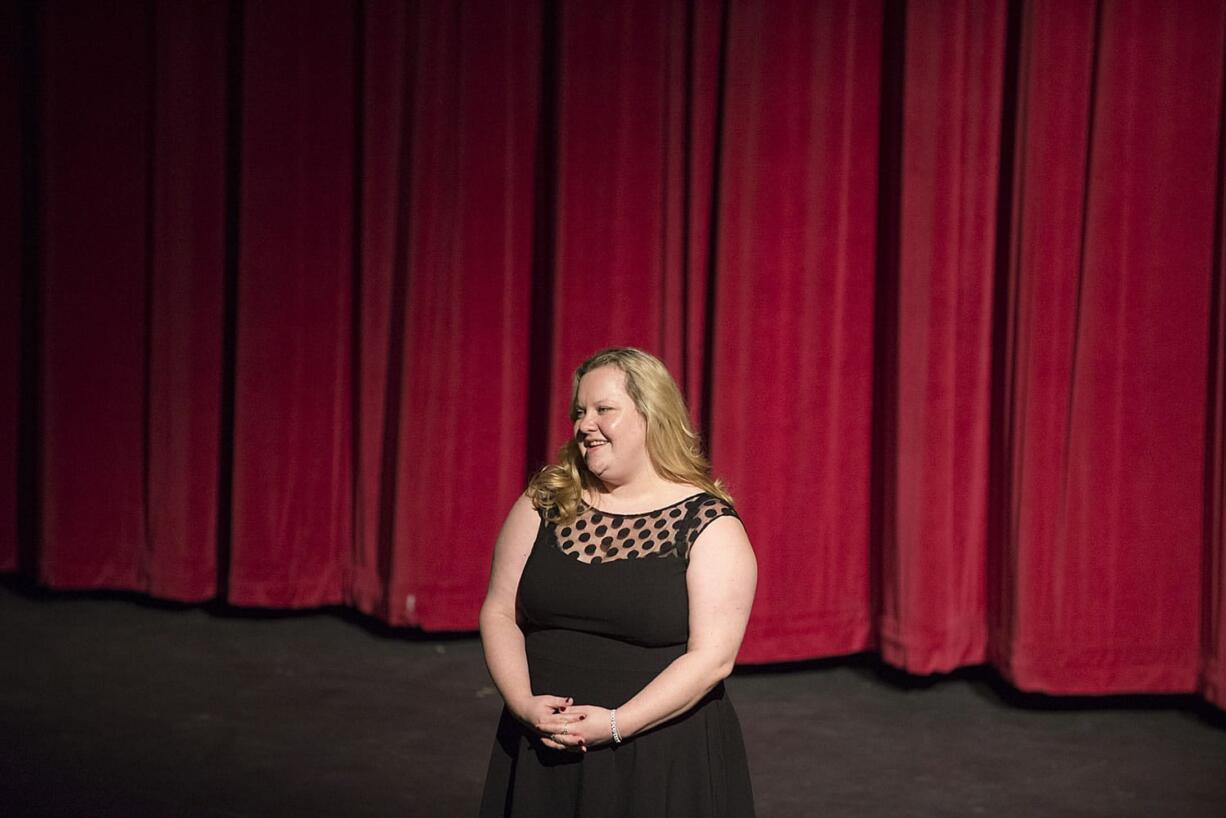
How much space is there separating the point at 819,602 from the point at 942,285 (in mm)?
1093

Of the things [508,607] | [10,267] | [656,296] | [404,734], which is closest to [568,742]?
[508,607]

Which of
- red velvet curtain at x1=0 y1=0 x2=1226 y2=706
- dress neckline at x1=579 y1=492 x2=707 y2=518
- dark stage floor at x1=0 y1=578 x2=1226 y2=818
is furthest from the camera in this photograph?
red velvet curtain at x1=0 y1=0 x2=1226 y2=706

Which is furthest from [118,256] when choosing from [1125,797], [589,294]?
[1125,797]

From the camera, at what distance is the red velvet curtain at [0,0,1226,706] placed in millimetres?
4195

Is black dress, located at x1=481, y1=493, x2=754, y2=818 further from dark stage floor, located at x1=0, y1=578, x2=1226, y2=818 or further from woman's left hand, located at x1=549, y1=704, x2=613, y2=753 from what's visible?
dark stage floor, located at x1=0, y1=578, x2=1226, y2=818

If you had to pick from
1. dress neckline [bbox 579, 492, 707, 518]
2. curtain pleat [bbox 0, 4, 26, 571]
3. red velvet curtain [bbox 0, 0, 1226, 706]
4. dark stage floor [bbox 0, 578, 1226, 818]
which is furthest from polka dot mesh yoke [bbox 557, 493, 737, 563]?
curtain pleat [bbox 0, 4, 26, 571]

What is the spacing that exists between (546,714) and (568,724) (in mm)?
38

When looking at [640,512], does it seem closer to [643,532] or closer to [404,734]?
[643,532]

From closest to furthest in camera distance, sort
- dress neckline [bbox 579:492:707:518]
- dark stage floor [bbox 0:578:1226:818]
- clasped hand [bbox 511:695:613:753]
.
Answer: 1. clasped hand [bbox 511:695:613:753]
2. dress neckline [bbox 579:492:707:518]
3. dark stage floor [bbox 0:578:1226:818]

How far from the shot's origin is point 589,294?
469 cm

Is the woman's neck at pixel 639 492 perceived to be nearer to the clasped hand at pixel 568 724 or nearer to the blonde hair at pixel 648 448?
the blonde hair at pixel 648 448

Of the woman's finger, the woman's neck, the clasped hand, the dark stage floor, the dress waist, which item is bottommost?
the dark stage floor

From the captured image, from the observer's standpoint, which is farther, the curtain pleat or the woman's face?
the curtain pleat

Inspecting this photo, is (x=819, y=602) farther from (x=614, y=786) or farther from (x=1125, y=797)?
(x=614, y=786)
